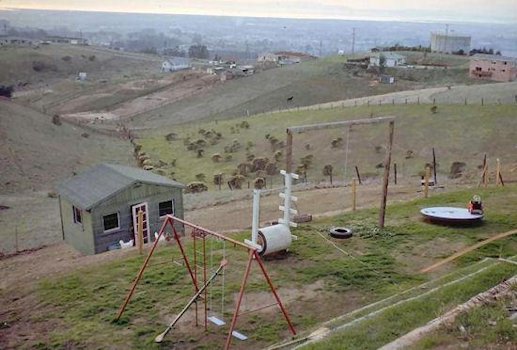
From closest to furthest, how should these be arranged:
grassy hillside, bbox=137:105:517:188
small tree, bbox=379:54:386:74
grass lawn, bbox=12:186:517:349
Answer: grass lawn, bbox=12:186:517:349, grassy hillside, bbox=137:105:517:188, small tree, bbox=379:54:386:74

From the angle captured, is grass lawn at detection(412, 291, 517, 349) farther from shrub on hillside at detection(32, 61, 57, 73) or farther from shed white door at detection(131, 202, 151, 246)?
shrub on hillside at detection(32, 61, 57, 73)

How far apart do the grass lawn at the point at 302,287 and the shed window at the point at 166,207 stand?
429cm

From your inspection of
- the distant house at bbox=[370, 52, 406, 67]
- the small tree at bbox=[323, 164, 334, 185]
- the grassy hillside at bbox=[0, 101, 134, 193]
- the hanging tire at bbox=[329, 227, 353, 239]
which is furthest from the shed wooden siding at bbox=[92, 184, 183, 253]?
the distant house at bbox=[370, 52, 406, 67]

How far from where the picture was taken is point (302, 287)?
13.5 meters

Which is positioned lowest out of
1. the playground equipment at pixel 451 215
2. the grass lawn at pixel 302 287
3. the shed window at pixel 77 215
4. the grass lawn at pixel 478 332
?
the shed window at pixel 77 215

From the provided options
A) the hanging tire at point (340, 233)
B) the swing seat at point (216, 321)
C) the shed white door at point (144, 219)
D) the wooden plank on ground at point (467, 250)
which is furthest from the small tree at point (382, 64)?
the swing seat at point (216, 321)

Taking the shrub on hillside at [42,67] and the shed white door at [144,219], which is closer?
the shed white door at [144,219]

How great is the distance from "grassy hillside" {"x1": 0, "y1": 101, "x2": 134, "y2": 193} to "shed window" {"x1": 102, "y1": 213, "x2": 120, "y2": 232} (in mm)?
16826

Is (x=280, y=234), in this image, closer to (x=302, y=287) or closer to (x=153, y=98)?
(x=302, y=287)

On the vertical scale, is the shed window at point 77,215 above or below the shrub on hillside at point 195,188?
above

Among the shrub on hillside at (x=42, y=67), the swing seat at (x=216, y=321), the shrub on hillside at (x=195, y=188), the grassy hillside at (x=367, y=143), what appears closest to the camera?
the swing seat at (x=216, y=321)

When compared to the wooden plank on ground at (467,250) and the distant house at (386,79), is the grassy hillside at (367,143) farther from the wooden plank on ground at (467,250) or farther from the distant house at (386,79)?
the distant house at (386,79)

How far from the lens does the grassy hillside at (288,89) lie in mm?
74375

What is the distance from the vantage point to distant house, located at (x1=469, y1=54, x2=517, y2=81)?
71.2 m
